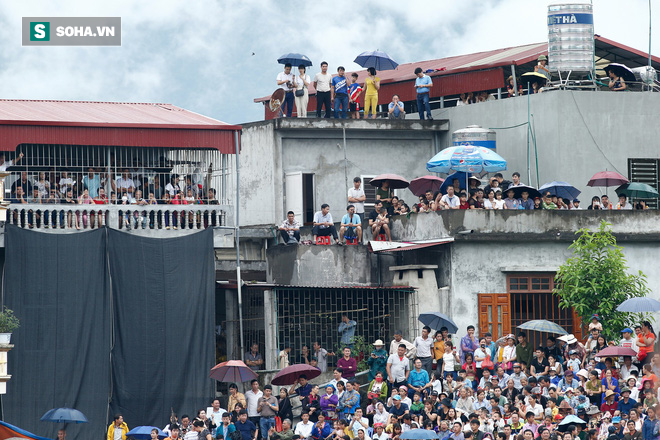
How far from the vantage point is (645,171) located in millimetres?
36938

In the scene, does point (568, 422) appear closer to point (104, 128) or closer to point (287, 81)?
point (104, 128)

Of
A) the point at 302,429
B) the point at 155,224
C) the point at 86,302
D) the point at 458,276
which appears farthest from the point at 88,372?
the point at 458,276

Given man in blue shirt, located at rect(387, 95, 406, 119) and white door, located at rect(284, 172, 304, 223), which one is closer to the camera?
white door, located at rect(284, 172, 304, 223)

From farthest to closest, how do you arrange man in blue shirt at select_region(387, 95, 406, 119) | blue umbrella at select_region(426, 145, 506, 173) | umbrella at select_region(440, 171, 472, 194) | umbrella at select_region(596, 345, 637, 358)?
man in blue shirt at select_region(387, 95, 406, 119), umbrella at select_region(440, 171, 472, 194), blue umbrella at select_region(426, 145, 506, 173), umbrella at select_region(596, 345, 637, 358)

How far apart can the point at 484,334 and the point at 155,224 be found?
769 centimetres

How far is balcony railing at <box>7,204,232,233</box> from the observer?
3114 centimetres

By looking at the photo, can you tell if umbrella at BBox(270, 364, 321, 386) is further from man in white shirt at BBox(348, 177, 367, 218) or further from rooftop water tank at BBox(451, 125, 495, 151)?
rooftop water tank at BBox(451, 125, 495, 151)

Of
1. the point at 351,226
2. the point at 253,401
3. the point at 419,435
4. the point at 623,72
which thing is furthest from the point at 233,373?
the point at 623,72

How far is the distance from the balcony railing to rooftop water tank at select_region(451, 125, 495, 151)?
7.25m

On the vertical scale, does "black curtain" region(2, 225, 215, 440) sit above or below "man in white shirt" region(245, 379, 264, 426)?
above

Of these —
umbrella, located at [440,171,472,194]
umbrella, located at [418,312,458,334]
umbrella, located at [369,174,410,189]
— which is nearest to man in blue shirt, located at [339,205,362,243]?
umbrella, located at [369,174,410,189]

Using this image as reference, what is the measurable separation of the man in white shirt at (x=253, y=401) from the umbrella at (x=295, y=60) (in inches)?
431

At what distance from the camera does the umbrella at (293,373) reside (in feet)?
95.0

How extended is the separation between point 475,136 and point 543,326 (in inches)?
358
